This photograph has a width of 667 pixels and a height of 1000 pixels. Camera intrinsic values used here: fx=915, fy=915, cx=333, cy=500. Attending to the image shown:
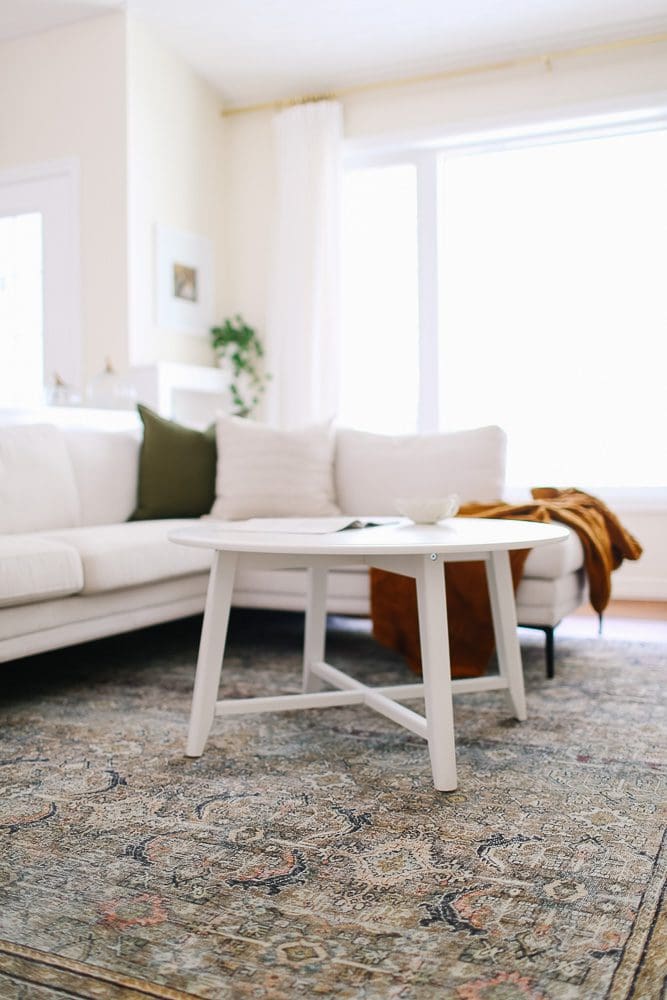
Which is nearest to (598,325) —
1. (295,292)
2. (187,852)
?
(295,292)

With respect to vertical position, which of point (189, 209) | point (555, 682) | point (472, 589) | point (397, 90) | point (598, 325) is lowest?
point (555, 682)

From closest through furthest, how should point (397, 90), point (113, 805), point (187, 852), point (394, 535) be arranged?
point (187, 852)
point (113, 805)
point (394, 535)
point (397, 90)

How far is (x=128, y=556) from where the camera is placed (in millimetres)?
2660

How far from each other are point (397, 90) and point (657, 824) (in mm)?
4407

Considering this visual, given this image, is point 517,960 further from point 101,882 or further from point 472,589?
point 472,589

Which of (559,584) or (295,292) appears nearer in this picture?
(559,584)

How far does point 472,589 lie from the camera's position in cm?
279

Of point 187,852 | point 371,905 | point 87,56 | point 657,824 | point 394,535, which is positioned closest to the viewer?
point 371,905

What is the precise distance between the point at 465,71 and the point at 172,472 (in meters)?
2.84

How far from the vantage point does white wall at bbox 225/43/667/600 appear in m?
4.52

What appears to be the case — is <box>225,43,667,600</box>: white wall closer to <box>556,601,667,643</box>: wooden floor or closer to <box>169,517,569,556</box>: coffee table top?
<box>556,601,667,643</box>: wooden floor

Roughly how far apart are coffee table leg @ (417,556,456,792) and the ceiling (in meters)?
3.50

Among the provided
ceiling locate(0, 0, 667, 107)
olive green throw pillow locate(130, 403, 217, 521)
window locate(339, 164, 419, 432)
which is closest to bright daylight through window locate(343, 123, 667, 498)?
window locate(339, 164, 419, 432)

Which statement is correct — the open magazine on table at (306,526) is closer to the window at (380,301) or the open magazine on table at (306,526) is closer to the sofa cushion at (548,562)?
the sofa cushion at (548,562)
